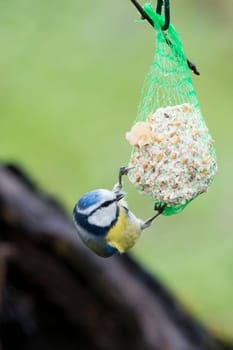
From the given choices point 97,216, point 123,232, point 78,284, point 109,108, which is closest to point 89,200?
point 97,216

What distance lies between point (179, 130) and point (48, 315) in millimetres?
1951

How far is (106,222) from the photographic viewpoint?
7.16ft

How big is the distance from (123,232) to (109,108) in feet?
12.8

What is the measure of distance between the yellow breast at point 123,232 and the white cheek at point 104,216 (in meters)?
0.03

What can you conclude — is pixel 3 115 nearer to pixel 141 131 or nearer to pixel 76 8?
pixel 76 8

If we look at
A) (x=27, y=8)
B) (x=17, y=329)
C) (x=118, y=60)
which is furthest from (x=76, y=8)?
(x=17, y=329)

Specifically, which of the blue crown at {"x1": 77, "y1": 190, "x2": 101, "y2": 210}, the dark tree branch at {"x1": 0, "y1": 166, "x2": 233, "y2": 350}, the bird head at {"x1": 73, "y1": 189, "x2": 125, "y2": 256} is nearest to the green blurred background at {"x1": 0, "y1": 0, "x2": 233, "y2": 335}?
the dark tree branch at {"x1": 0, "y1": 166, "x2": 233, "y2": 350}

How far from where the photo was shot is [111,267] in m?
3.51

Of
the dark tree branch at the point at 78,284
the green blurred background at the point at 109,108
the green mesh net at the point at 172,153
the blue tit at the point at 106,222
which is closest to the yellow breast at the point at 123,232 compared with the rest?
the blue tit at the point at 106,222

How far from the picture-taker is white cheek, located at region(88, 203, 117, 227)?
2.12m

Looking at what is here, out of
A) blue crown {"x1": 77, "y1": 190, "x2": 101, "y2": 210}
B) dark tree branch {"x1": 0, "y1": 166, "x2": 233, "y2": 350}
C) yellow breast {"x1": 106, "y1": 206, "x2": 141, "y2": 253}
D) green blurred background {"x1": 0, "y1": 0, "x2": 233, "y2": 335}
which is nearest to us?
blue crown {"x1": 77, "y1": 190, "x2": 101, "y2": 210}

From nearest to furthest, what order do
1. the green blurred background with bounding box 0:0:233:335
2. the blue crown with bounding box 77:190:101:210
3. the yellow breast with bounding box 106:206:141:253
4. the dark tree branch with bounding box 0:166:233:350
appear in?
the blue crown with bounding box 77:190:101:210
the yellow breast with bounding box 106:206:141:253
the dark tree branch with bounding box 0:166:233:350
the green blurred background with bounding box 0:0:233:335

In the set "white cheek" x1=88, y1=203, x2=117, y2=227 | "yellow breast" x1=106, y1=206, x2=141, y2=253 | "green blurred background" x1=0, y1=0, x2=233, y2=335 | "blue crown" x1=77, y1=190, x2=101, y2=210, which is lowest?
"yellow breast" x1=106, y1=206, x2=141, y2=253

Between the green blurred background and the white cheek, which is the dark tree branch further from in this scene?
the white cheek
